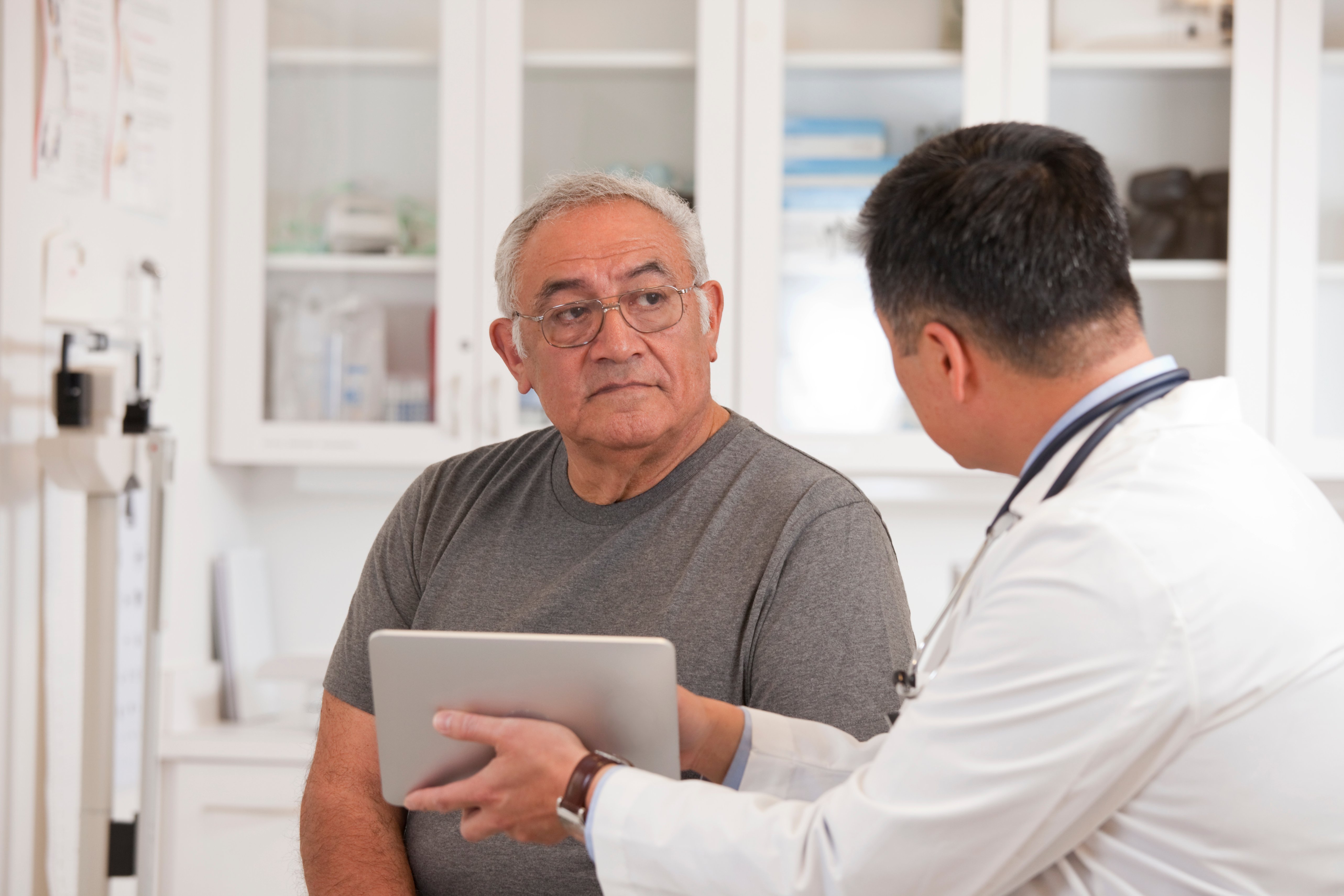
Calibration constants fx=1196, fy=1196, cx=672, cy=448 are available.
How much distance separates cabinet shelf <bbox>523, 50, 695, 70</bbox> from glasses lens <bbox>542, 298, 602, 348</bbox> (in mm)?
1144

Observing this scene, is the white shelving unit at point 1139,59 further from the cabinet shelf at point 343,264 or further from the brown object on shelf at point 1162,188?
the cabinet shelf at point 343,264

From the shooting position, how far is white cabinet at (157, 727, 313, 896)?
7.19ft

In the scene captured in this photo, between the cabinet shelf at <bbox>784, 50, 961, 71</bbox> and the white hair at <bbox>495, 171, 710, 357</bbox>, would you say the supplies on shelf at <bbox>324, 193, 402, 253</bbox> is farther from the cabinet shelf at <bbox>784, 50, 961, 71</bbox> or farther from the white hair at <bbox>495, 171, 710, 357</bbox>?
the white hair at <bbox>495, 171, 710, 357</bbox>

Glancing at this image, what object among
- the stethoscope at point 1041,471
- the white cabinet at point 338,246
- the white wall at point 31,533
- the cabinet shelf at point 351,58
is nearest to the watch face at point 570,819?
the stethoscope at point 1041,471

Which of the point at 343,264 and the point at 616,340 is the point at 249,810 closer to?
the point at 343,264

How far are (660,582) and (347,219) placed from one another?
1.48 m

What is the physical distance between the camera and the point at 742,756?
1033 mm

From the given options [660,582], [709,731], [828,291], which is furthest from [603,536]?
[828,291]

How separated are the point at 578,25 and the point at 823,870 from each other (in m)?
2.00

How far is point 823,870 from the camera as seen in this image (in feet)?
2.57

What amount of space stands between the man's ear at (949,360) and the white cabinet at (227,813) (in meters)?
1.66

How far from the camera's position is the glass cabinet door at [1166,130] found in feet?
7.44

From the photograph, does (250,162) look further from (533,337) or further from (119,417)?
(533,337)

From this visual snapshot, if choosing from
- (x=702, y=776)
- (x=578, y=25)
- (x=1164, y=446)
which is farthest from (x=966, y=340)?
(x=578, y=25)
